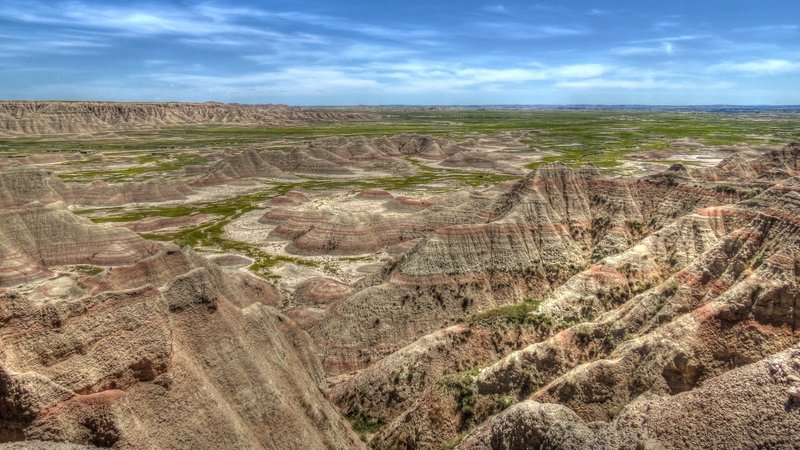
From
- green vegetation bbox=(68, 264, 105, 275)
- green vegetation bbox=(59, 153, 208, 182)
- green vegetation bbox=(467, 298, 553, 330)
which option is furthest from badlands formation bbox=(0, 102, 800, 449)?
green vegetation bbox=(59, 153, 208, 182)

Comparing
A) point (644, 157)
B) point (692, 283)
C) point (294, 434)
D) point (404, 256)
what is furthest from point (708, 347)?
point (644, 157)

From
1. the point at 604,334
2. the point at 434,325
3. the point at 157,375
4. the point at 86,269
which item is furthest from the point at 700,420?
the point at 86,269

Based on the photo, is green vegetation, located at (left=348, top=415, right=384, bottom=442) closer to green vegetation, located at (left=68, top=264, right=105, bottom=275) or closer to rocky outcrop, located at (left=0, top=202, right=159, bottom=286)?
green vegetation, located at (left=68, top=264, right=105, bottom=275)

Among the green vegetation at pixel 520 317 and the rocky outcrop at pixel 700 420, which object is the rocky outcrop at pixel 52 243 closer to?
the green vegetation at pixel 520 317

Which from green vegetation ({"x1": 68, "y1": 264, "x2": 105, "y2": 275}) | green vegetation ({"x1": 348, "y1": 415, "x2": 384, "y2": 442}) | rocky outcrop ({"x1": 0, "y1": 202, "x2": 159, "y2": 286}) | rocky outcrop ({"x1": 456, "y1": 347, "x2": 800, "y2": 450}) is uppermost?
rocky outcrop ({"x1": 456, "y1": 347, "x2": 800, "y2": 450})

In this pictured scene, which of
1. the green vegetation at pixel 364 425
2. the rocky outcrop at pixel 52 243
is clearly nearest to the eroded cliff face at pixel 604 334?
the green vegetation at pixel 364 425

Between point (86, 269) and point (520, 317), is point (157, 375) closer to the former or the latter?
point (520, 317)

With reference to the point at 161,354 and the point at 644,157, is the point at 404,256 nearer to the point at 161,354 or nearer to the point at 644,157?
the point at 161,354
